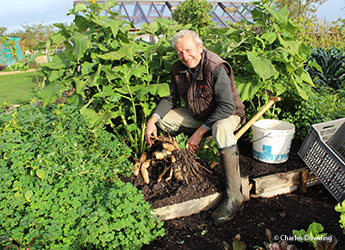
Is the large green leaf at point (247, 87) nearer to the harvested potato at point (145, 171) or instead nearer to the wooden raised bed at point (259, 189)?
the wooden raised bed at point (259, 189)

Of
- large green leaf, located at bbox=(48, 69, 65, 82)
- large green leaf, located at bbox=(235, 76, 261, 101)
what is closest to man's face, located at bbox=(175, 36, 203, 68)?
large green leaf, located at bbox=(235, 76, 261, 101)

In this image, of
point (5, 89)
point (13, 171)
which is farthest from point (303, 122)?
point (5, 89)

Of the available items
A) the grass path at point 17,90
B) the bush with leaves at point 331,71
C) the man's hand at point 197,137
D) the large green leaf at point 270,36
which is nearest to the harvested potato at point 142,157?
the man's hand at point 197,137

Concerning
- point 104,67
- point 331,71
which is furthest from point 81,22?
point 331,71

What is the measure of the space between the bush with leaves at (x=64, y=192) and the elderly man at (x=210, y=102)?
2.19 ft

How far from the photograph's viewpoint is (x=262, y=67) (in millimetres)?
2518

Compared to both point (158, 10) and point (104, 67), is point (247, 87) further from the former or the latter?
point (158, 10)

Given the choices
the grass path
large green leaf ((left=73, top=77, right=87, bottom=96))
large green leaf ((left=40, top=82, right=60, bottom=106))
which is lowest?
the grass path

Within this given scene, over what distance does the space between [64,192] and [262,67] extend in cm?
201

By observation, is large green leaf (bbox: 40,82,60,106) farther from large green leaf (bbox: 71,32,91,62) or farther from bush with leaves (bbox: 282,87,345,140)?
bush with leaves (bbox: 282,87,345,140)

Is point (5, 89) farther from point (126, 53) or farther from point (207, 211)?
point (207, 211)

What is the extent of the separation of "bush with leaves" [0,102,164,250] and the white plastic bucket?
4.45 ft

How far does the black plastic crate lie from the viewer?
7.39ft

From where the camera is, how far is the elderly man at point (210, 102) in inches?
93.1
